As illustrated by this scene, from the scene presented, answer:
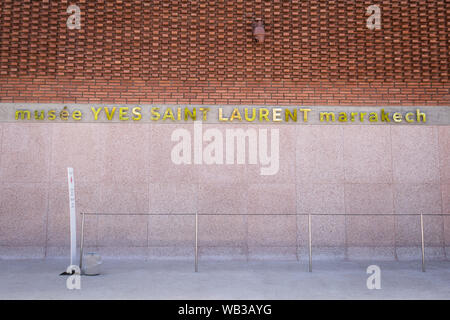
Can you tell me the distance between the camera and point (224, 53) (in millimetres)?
10039

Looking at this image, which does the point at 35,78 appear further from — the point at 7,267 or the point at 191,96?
the point at 7,267

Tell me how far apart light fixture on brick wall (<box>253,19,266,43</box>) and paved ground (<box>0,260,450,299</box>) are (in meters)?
5.79

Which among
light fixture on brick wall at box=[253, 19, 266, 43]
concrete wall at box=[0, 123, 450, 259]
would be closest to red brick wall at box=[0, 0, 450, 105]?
light fixture on brick wall at box=[253, 19, 266, 43]

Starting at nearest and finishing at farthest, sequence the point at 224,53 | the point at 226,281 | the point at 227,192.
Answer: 1. the point at 226,281
2. the point at 227,192
3. the point at 224,53

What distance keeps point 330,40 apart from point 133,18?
5.40m

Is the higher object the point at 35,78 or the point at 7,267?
the point at 35,78

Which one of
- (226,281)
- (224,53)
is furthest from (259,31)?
(226,281)

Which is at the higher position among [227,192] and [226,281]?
[227,192]

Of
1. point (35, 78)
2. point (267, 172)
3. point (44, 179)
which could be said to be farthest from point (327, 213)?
point (35, 78)

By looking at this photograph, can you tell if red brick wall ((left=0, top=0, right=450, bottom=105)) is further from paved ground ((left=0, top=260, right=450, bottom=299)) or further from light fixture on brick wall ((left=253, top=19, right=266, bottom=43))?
paved ground ((left=0, top=260, right=450, bottom=299))

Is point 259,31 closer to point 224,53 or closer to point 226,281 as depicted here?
point 224,53

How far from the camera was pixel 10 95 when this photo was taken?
386 inches

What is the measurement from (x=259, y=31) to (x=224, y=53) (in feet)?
3.57

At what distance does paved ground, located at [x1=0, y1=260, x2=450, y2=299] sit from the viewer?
5875mm
